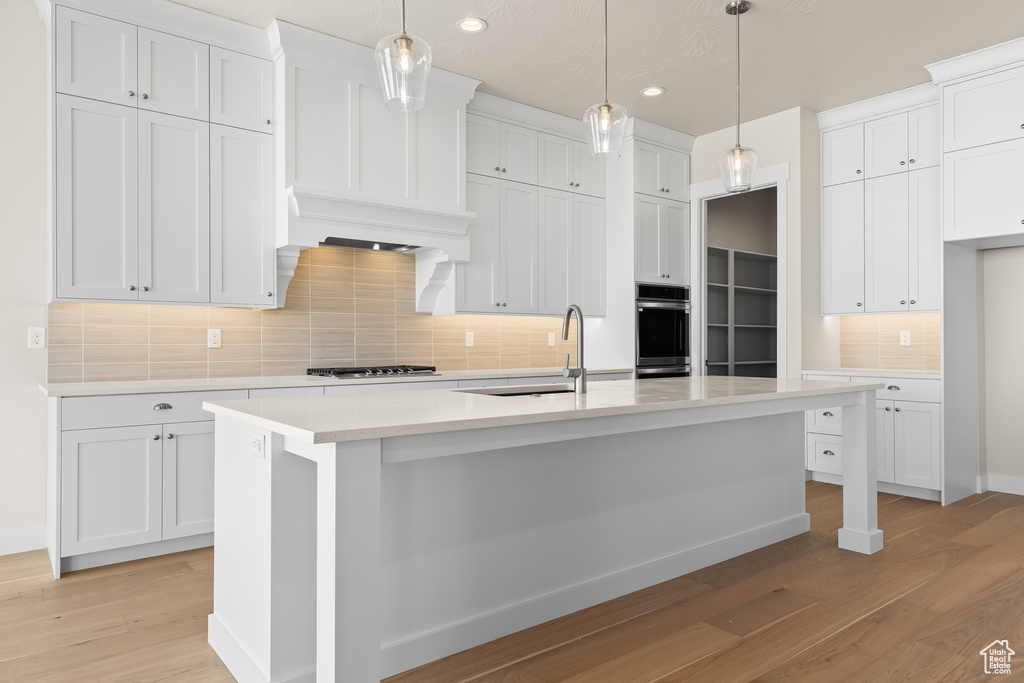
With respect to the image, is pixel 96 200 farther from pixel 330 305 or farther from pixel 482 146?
pixel 482 146

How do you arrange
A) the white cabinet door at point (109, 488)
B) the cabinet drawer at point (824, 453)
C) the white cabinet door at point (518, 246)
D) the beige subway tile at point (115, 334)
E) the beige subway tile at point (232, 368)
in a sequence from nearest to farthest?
the white cabinet door at point (109, 488)
the beige subway tile at point (115, 334)
the beige subway tile at point (232, 368)
the cabinet drawer at point (824, 453)
the white cabinet door at point (518, 246)

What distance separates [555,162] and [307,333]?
7.98 ft

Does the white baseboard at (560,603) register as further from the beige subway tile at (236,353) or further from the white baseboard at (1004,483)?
the beige subway tile at (236,353)

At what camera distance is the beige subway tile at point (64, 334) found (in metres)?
3.38

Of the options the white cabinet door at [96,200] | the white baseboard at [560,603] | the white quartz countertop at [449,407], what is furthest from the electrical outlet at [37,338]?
the white baseboard at [560,603]

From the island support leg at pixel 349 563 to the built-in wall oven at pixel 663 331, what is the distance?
3.92 metres

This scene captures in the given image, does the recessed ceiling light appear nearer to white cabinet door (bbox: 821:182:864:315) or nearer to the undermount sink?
the undermount sink

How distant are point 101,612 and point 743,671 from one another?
246 cm

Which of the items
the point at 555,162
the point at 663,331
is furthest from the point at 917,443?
the point at 555,162

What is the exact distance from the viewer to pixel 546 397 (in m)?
2.52

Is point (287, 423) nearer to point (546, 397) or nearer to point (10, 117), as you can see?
point (546, 397)

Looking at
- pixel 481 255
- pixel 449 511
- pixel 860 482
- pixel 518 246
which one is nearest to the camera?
pixel 449 511

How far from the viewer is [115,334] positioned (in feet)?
11.6

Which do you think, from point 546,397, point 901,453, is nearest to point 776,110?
point 901,453
